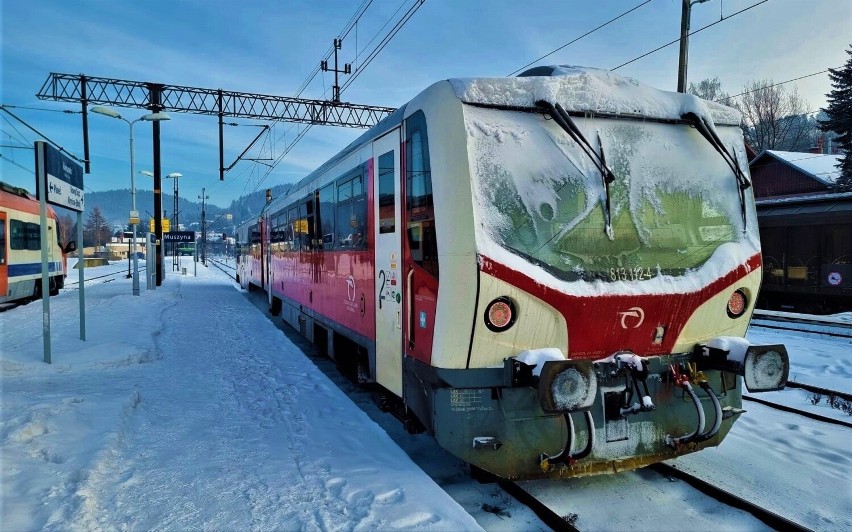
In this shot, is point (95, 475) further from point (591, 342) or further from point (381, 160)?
point (591, 342)

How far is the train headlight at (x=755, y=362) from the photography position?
4.02 meters

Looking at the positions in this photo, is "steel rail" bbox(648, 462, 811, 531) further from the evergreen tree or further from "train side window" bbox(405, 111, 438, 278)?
the evergreen tree

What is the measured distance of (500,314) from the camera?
3.67 metres

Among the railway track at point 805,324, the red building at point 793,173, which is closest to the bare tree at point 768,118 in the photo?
the red building at point 793,173

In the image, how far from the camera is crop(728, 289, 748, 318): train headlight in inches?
171

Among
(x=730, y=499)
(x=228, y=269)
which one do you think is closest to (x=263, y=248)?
(x=730, y=499)

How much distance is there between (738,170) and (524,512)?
10.5 ft

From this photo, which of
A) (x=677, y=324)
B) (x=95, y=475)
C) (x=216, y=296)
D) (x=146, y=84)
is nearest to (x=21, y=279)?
(x=216, y=296)

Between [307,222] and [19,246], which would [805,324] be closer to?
[307,222]

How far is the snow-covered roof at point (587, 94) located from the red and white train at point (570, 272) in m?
0.01

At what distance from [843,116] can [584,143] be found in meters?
31.8

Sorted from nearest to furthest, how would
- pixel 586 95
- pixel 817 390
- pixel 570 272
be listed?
pixel 570 272 → pixel 586 95 → pixel 817 390

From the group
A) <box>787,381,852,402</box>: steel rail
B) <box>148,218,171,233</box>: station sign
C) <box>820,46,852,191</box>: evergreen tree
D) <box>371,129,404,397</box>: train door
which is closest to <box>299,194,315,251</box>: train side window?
<box>371,129,404,397</box>: train door

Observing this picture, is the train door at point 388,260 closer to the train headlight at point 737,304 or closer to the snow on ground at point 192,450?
the snow on ground at point 192,450
